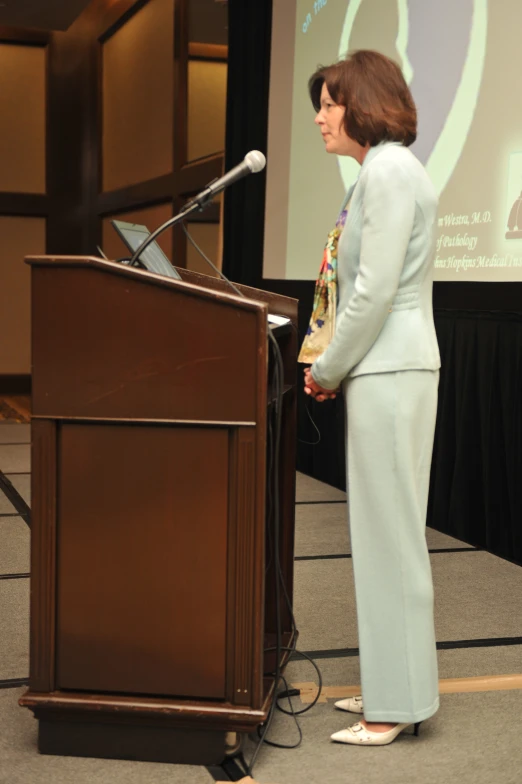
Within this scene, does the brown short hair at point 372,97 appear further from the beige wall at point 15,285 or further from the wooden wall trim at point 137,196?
the beige wall at point 15,285

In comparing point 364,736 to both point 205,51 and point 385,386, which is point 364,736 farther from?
point 205,51

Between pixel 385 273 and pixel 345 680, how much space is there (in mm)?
1032

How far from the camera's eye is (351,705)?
80.5 inches

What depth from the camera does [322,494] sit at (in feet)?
15.3

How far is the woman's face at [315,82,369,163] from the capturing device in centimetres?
183

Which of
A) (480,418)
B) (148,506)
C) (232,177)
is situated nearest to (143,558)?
(148,506)

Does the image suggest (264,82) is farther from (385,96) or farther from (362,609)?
(362,609)

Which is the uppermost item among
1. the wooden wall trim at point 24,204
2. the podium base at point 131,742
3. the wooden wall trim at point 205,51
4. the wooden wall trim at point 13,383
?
the wooden wall trim at point 205,51

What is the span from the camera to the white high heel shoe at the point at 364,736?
1859mm

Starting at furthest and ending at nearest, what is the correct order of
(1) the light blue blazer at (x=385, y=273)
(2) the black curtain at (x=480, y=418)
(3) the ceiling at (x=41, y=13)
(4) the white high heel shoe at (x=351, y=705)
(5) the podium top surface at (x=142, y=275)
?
(3) the ceiling at (x=41, y=13)
(2) the black curtain at (x=480, y=418)
(4) the white high heel shoe at (x=351, y=705)
(1) the light blue blazer at (x=385, y=273)
(5) the podium top surface at (x=142, y=275)

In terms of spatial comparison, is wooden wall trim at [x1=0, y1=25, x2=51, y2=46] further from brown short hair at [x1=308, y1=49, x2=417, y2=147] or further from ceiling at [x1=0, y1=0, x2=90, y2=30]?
brown short hair at [x1=308, y1=49, x2=417, y2=147]

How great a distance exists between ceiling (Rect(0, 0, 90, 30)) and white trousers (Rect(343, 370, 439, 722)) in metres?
6.30

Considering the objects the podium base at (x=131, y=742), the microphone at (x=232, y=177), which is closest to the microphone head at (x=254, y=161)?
the microphone at (x=232, y=177)

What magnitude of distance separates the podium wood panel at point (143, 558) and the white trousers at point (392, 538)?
0.30 meters
